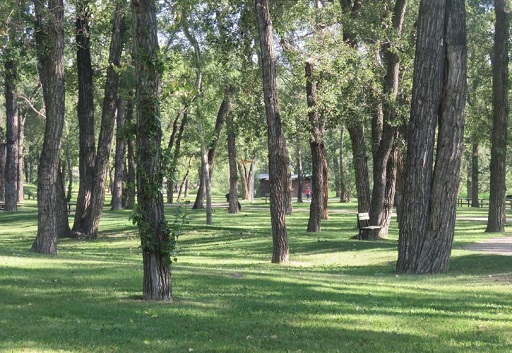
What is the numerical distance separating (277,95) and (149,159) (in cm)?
781

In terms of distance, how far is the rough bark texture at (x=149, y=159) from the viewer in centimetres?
906

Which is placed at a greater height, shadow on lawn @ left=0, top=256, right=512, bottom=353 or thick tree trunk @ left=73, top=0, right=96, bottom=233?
thick tree trunk @ left=73, top=0, right=96, bottom=233

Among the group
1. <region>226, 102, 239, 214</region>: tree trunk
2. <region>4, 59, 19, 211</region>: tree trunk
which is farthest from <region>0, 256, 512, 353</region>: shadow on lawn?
<region>4, 59, 19, 211</region>: tree trunk

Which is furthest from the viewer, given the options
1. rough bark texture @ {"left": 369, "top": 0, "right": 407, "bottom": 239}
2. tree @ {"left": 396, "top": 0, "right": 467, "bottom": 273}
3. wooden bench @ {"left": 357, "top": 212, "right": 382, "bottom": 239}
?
wooden bench @ {"left": 357, "top": 212, "right": 382, "bottom": 239}

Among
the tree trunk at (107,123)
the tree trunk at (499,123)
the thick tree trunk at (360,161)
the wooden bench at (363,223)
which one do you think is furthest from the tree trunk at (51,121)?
the tree trunk at (499,123)

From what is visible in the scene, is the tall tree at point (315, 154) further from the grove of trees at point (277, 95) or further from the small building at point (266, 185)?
the small building at point (266, 185)

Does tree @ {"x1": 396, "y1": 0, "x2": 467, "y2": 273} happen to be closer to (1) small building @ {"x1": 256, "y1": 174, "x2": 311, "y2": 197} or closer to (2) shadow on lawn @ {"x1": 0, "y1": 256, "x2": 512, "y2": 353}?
(2) shadow on lawn @ {"x1": 0, "y1": 256, "x2": 512, "y2": 353}

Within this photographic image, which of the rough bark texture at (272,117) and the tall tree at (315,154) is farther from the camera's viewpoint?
the tall tree at (315,154)

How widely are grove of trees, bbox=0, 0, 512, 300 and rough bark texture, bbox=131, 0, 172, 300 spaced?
0.05 ft

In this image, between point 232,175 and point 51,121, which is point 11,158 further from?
point 51,121

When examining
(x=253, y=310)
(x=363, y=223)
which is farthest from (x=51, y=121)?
(x=363, y=223)

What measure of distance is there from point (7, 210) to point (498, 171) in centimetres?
2695

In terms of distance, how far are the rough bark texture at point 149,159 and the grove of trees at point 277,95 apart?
16 millimetres

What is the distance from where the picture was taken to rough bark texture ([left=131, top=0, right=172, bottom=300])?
9.06m
